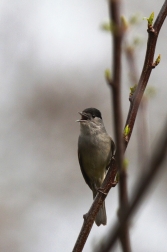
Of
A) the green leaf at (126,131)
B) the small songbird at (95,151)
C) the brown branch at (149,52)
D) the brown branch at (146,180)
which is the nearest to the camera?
the brown branch at (146,180)

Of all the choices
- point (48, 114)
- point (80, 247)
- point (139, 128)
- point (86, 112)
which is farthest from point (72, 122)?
point (139, 128)

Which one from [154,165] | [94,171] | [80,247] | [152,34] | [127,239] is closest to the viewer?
[154,165]

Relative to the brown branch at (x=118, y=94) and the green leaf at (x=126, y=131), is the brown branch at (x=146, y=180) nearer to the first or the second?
the brown branch at (x=118, y=94)

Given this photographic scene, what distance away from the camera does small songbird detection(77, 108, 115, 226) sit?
21.8ft

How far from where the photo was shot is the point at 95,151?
21.9 ft

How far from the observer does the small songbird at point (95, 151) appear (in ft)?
21.8

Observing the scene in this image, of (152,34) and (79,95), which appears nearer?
(152,34)

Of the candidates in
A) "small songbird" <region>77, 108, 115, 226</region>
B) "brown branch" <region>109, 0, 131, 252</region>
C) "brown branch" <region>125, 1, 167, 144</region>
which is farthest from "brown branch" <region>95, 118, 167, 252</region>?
"small songbird" <region>77, 108, 115, 226</region>

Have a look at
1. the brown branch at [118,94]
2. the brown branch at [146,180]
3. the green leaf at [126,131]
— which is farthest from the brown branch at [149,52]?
the brown branch at [146,180]

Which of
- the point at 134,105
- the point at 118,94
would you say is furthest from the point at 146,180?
the point at 134,105

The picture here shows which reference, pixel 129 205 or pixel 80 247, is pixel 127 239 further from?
pixel 80 247

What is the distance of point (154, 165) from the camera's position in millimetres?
1113

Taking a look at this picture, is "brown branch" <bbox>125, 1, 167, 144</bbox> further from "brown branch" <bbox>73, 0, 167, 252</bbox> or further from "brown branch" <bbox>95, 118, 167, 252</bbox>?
"brown branch" <bbox>95, 118, 167, 252</bbox>

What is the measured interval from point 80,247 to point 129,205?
202 centimetres
